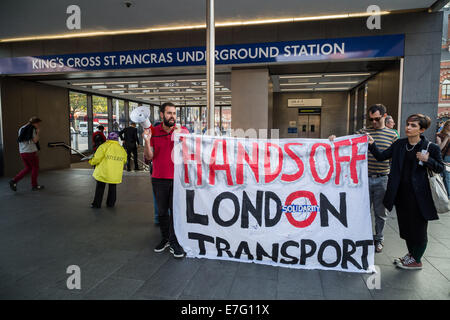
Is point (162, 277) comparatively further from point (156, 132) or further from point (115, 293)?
point (156, 132)

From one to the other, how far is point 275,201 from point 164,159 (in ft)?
4.74

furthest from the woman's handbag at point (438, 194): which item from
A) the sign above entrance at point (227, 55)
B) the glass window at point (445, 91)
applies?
the glass window at point (445, 91)

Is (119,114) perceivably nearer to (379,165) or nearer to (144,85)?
(144,85)

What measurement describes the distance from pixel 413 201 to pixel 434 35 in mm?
5598

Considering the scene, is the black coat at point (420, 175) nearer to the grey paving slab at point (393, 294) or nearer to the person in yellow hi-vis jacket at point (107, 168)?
the grey paving slab at point (393, 294)

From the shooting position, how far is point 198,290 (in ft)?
9.39

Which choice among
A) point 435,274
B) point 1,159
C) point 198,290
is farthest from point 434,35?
point 1,159

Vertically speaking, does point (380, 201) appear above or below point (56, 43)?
below

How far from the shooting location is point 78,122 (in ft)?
50.2

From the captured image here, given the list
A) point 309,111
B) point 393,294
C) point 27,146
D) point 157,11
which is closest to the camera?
point 393,294

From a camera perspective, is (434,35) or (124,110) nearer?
(434,35)

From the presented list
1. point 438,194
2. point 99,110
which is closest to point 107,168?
point 438,194

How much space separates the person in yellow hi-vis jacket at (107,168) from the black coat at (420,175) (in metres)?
4.82

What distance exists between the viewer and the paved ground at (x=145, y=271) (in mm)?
2809
